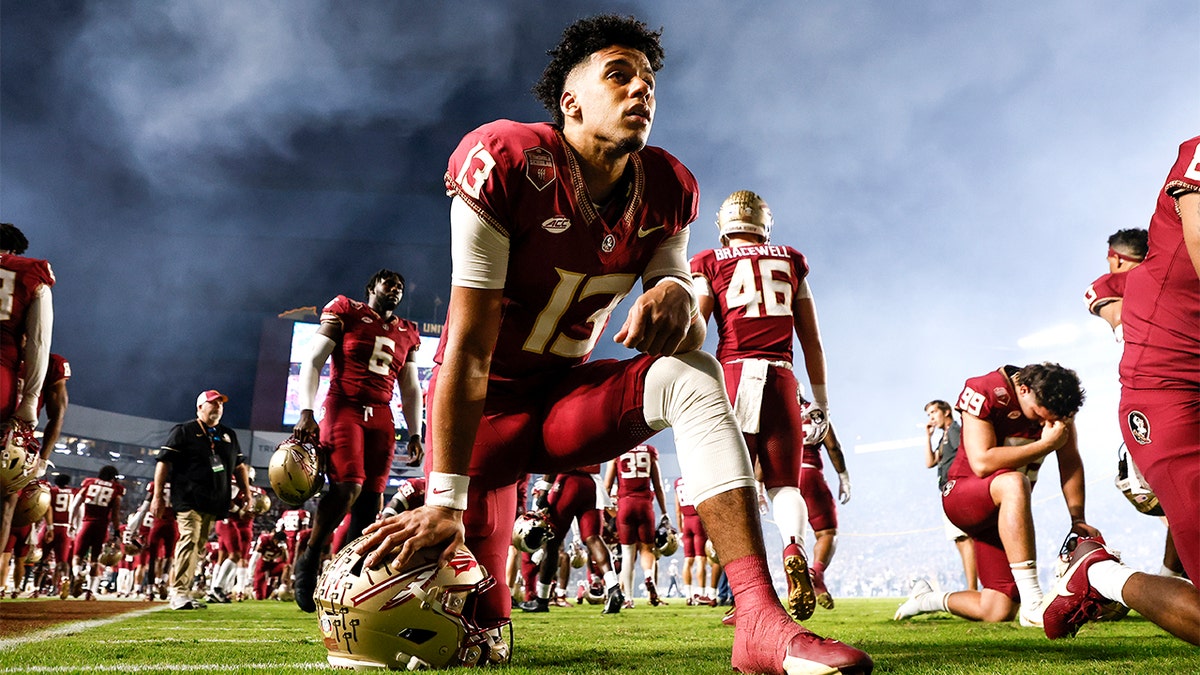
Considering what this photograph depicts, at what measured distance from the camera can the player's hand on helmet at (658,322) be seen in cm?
172

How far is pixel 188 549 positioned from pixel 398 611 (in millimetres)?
5649

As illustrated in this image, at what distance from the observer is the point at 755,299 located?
4.44 meters

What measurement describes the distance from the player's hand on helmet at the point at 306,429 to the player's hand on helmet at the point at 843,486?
3757 millimetres

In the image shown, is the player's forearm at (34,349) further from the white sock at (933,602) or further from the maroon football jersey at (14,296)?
the white sock at (933,602)

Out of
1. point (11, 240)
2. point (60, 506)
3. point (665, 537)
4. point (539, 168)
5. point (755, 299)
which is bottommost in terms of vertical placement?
point (665, 537)

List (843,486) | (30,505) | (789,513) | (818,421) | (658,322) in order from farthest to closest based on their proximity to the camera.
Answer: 1. (843,486)
2. (30,505)
3. (818,421)
4. (789,513)
5. (658,322)

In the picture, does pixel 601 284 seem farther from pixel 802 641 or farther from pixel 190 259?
pixel 190 259

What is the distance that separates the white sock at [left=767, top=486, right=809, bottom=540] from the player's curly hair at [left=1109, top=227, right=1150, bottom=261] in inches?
72.4

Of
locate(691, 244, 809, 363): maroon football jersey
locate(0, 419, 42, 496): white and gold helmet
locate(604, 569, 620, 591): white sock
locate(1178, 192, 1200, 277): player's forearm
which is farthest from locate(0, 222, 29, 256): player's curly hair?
locate(1178, 192, 1200, 277): player's forearm

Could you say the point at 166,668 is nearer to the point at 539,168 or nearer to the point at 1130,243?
the point at 539,168

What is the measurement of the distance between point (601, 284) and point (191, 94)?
39396 millimetres

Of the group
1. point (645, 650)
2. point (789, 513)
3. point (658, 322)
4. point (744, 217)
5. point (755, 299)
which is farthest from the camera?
point (744, 217)

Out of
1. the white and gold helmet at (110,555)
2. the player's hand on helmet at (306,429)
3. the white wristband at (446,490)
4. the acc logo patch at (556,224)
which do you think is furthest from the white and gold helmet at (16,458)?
the white and gold helmet at (110,555)

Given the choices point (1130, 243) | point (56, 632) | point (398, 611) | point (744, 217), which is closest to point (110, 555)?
point (56, 632)
